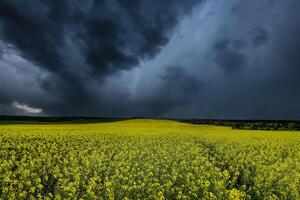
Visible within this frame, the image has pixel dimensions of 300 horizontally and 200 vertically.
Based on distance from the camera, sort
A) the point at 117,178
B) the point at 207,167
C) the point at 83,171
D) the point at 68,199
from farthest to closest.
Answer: the point at 207,167, the point at 83,171, the point at 117,178, the point at 68,199

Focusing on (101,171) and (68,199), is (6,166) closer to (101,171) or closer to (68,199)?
(101,171)

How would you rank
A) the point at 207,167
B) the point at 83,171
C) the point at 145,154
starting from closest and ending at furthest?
the point at 83,171 → the point at 207,167 → the point at 145,154

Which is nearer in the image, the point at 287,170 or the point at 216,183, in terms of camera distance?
the point at 216,183

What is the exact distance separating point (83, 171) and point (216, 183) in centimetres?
592

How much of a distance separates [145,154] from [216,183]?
836 centimetres

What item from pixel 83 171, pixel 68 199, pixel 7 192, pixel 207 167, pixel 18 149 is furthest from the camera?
pixel 18 149

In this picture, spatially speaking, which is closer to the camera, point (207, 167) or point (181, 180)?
point (181, 180)

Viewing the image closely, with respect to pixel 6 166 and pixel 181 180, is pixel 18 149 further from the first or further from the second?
pixel 181 180

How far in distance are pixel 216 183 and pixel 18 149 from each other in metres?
15.4

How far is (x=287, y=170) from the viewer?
13.8 meters

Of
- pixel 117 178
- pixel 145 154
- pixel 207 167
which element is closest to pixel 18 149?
pixel 145 154

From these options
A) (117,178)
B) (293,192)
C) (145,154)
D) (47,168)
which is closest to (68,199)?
(117,178)

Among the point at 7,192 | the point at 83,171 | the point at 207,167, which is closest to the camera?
the point at 7,192

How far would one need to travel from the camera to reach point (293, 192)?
10227mm
